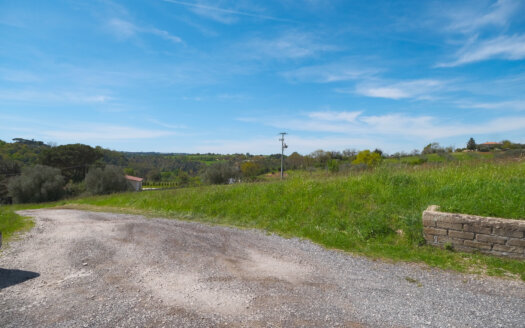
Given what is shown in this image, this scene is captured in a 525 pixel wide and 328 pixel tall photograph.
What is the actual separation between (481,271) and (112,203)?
18.7 metres

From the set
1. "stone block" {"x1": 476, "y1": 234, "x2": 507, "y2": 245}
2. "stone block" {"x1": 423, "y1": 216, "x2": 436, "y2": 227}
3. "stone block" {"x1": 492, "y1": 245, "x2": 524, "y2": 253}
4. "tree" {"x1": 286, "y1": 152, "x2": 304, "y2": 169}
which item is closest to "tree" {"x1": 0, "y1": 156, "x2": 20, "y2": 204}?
"tree" {"x1": 286, "y1": 152, "x2": 304, "y2": 169}

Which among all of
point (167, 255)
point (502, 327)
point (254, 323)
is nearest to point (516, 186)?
point (502, 327)

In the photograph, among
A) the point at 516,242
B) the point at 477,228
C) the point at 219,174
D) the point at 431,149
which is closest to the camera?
the point at 516,242

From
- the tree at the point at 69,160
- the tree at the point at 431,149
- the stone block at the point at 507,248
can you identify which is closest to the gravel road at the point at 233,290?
the stone block at the point at 507,248

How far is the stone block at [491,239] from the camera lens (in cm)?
525

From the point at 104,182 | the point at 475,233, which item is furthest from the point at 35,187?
the point at 475,233

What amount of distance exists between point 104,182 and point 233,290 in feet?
116

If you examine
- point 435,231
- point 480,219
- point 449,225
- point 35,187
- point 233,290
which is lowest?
point 35,187

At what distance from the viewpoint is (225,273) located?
187 inches

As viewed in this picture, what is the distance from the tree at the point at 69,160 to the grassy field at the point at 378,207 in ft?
163

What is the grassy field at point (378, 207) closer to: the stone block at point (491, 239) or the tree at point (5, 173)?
the stone block at point (491, 239)

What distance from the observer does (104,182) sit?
3375cm

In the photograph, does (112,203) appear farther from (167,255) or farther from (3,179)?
(3,179)

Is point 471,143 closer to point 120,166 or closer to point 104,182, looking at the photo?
point 104,182
